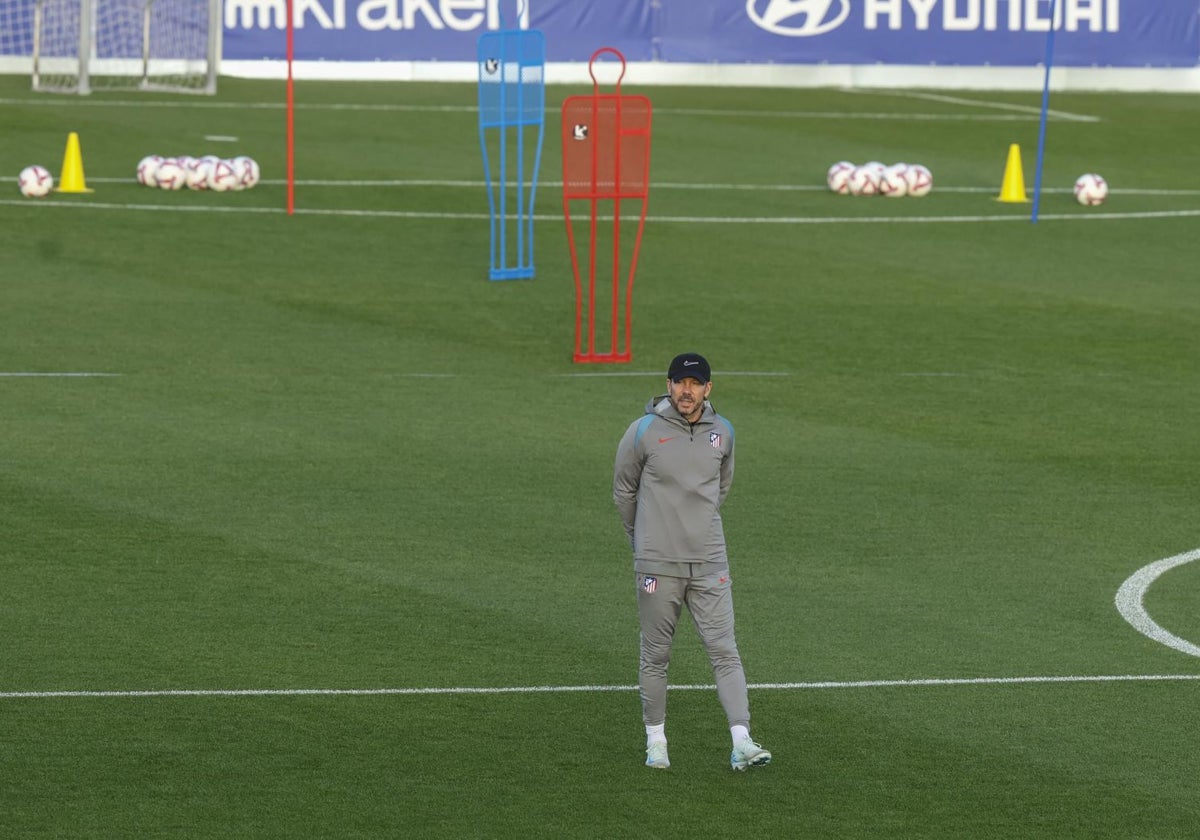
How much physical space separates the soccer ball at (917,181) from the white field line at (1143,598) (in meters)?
18.3

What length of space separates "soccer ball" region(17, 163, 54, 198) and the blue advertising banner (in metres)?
14.9

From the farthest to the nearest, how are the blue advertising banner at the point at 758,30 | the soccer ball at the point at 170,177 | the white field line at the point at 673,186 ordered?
the blue advertising banner at the point at 758,30
the white field line at the point at 673,186
the soccer ball at the point at 170,177

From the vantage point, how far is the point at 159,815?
393 inches

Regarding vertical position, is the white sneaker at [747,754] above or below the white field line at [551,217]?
below

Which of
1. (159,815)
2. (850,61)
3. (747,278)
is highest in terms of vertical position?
(850,61)

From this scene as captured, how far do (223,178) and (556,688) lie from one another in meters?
20.5

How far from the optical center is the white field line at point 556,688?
11.7 metres

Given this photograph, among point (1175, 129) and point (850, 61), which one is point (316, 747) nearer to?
point (1175, 129)

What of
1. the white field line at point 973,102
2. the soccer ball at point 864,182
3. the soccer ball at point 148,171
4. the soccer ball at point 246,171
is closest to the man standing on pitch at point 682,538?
the soccer ball at point 246,171

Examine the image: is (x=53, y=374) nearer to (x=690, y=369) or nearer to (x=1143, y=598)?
(x=1143, y=598)

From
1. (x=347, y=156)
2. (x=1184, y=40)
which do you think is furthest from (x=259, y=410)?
(x=1184, y=40)

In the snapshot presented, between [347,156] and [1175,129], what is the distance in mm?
16602

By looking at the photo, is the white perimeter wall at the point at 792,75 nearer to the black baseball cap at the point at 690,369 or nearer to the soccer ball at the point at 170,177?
the soccer ball at the point at 170,177

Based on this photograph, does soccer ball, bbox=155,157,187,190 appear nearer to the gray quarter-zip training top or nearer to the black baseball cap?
the gray quarter-zip training top
